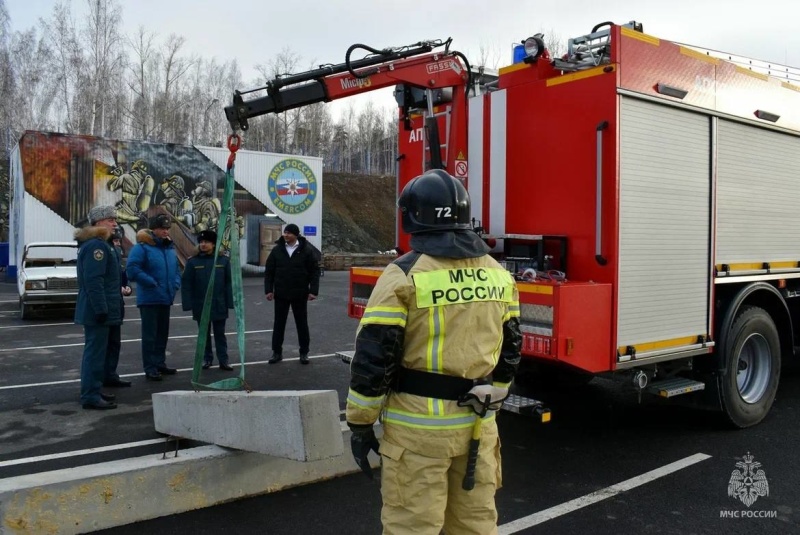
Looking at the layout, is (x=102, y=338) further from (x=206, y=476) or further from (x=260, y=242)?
(x=260, y=242)

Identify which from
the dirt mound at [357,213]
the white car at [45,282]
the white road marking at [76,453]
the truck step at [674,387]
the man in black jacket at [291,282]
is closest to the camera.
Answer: the white road marking at [76,453]

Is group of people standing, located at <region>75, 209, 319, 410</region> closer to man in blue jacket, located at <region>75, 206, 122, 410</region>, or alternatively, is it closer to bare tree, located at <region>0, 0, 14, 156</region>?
man in blue jacket, located at <region>75, 206, 122, 410</region>

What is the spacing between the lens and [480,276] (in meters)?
2.77

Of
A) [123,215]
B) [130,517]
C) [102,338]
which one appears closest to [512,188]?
[130,517]

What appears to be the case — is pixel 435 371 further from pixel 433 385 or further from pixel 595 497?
pixel 595 497

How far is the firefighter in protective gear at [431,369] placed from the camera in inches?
102

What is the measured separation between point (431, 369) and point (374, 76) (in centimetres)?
398

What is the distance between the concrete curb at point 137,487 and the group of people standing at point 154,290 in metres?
2.20

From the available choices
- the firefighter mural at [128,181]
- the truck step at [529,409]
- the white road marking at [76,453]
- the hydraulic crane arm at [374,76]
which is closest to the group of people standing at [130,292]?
the white road marking at [76,453]

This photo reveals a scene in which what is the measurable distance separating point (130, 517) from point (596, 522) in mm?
2816

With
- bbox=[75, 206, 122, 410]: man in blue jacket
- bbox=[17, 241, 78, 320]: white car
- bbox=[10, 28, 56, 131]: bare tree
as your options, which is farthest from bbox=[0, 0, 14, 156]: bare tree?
bbox=[75, 206, 122, 410]: man in blue jacket

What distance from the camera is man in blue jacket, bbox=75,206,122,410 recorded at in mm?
6375

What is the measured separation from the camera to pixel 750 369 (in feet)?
20.3

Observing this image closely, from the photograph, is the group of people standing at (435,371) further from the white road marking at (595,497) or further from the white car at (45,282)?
the white car at (45,282)
